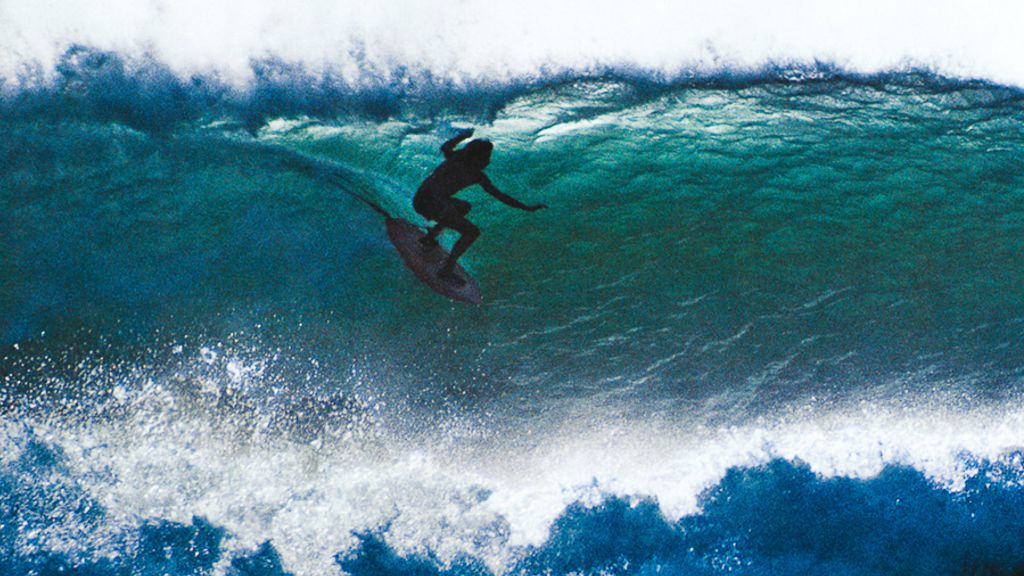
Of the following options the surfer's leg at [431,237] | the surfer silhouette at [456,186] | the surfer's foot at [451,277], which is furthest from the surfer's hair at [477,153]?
the surfer's foot at [451,277]

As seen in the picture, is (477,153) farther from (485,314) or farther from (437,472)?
(437,472)

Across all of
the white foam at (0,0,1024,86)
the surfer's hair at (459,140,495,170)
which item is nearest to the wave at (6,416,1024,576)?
the surfer's hair at (459,140,495,170)

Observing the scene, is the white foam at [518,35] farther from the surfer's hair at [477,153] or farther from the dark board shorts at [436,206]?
the surfer's hair at [477,153]

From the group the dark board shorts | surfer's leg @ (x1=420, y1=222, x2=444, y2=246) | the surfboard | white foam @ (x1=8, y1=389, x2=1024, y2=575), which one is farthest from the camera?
the surfboard

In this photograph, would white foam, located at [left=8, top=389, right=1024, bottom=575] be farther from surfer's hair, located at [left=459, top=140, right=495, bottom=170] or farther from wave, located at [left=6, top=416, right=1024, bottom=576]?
surfer's hair, located at [left=459, top=140, right=495, bottom=170]

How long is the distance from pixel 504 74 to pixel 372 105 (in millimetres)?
1368

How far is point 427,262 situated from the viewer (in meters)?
6.57

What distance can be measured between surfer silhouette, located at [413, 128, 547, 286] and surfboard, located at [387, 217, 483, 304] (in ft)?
1.28

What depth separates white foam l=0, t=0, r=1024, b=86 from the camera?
302 inches

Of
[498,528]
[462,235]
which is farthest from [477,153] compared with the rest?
[498,528]

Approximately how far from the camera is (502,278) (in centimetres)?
685

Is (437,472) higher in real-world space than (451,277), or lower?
lower

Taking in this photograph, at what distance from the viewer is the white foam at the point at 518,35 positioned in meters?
7.66

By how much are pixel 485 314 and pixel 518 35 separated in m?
3.46
